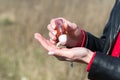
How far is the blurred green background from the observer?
18.7 ft

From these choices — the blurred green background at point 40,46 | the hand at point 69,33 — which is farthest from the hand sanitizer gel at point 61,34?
the blurred green background at point 40,46

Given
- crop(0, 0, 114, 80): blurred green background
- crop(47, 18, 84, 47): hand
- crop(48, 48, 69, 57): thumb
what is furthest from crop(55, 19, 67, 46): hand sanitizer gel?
crop(0, 0, 114, 80): blurred green background

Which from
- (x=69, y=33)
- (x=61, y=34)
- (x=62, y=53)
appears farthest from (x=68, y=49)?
(x=69, y=33)

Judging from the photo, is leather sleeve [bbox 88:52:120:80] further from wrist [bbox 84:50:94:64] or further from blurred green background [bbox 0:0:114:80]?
blurred green background [bbox 0:0:114:80]

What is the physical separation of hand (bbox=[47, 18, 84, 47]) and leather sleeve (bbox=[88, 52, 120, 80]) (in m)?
0.30

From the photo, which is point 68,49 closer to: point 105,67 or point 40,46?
point 105,67

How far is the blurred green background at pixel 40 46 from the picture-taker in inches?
224

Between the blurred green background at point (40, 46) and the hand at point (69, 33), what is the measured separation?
4.27 feet

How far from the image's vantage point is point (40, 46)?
650 centimetres

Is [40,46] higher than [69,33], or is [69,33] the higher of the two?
[69,33]

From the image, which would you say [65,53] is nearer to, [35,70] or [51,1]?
[35,70]

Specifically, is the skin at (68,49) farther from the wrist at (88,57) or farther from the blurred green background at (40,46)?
the blurred green background at (40,46)

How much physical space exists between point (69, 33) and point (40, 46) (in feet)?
11.3

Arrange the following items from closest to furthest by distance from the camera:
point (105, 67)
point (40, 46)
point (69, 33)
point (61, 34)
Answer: point (105, 67)
point (61, 34)
point (69, 33)
point (40, 46)
